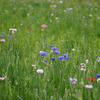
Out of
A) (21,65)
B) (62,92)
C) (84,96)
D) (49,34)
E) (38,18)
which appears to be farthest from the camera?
(38,18)

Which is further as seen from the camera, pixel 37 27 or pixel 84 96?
pixel 37 27

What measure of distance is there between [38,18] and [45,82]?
316cm

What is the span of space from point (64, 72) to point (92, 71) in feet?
0.93

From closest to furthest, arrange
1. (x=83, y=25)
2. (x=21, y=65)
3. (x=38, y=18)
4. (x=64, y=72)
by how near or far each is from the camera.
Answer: (x=64, y=72) < (x=21, y=65) < (x=83, y=25) < (x=38, y=18)

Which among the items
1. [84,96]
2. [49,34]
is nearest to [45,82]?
[84,96]

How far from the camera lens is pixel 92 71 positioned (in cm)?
155

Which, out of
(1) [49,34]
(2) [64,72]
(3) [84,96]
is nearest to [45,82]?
(2) [64,72]

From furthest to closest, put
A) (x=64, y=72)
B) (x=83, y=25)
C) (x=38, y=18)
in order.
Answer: (x=38, y=18)
(x=83, y=25)
(x=64, y=72)

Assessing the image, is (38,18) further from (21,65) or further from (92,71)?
(92,71)

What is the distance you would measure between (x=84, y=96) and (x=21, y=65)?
787 millimetres

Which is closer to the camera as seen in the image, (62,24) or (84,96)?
(84,96)

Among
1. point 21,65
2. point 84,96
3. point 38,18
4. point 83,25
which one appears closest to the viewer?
point 84,96

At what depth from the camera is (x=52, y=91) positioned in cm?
132

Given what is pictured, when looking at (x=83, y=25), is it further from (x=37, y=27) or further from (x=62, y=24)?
(x=37, y=27)
